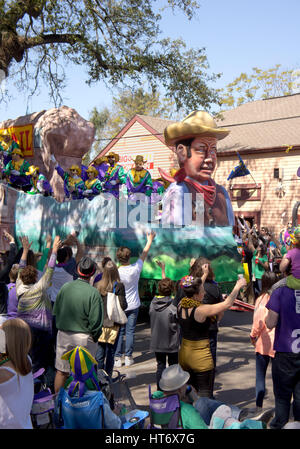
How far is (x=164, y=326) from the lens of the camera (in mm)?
5066

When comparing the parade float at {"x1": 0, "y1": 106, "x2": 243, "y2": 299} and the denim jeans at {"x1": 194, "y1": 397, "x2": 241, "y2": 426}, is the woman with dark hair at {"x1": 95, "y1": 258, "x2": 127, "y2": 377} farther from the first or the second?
the parade float at {"x1": 0, "y1": 106, "x2": 243, "y2": 299}

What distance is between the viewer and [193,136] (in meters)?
9.12

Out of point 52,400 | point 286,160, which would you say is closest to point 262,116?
point 286,160

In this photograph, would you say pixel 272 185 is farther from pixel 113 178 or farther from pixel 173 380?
pixel 173 380

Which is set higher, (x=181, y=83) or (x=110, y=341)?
(x=181, y=83)

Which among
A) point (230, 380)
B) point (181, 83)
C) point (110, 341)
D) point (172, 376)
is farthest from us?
point (181, 83)

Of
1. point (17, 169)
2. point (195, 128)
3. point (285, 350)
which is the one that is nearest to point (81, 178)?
point (17, 169)

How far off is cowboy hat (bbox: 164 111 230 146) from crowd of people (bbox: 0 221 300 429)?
4.01 meters

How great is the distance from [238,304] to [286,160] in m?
12.0

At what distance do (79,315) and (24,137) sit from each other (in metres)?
9.87

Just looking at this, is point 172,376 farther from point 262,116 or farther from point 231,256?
point 262,116

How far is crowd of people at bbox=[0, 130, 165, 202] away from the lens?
39.6 feet
